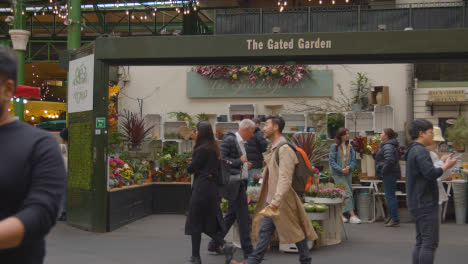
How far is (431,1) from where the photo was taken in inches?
632

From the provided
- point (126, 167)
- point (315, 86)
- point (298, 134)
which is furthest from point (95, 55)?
point (315, 86)

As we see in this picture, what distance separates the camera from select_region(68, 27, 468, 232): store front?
7445mm

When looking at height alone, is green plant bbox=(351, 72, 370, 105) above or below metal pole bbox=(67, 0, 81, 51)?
below

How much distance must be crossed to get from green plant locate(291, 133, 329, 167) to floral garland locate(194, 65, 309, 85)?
169cm

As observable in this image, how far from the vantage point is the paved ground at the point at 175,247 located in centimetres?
655

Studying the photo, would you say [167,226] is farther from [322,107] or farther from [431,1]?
[431,1]

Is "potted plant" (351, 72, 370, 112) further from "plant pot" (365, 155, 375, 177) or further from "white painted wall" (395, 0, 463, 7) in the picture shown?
"white painted wall" (395, 0, 463, 7)

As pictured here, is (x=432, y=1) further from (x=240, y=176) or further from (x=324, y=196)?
(x=240, y=176)

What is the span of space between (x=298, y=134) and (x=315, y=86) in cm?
176

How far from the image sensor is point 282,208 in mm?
5172

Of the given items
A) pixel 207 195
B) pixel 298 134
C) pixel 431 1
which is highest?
pixel 431 1

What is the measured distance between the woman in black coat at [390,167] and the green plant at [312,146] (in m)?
1.80

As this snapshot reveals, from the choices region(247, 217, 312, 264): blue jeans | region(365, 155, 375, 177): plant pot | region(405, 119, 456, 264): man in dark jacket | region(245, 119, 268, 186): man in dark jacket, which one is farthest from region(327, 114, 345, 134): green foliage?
region(405, 119, 456, 264): man in dark jacket

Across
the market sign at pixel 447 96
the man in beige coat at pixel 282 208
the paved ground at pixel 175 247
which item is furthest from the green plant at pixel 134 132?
the man in beige coat at pixel 282 208
